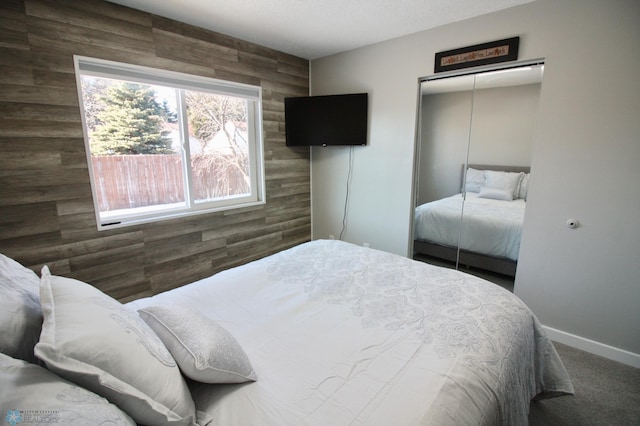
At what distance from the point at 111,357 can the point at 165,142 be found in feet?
7.81

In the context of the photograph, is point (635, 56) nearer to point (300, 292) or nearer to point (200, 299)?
point (300, 292)

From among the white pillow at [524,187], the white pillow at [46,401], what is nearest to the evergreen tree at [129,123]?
the white pillow at [46,401]

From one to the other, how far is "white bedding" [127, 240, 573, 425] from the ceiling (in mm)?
2042

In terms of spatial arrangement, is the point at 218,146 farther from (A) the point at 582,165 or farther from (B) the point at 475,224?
(A) the point at 582,165

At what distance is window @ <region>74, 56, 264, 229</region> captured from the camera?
2.39m

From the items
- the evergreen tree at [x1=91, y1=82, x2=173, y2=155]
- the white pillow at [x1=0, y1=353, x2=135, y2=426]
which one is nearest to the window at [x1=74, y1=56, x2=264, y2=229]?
the evergreen tree at [x1=91, y1=82, x2=173, y2=155]

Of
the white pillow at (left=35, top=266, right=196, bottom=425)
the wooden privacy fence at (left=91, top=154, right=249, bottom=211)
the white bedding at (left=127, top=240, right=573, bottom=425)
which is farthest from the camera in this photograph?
the wooden privacy fence at (left=91, top=154, right=249, bottom=211)

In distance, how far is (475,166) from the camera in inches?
113

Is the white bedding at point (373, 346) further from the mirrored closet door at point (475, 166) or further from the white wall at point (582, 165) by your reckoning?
the mirrored closet door at point (475, 166)

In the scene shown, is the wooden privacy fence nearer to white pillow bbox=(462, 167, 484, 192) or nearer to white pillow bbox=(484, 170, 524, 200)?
white pillow bbox=(462, 167, 484, 192)

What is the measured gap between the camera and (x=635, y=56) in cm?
200

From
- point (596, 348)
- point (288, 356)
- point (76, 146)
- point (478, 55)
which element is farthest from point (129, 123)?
point (596, 348)

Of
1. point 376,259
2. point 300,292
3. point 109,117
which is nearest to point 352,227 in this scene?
point 376,259

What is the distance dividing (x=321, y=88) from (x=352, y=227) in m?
1.82
